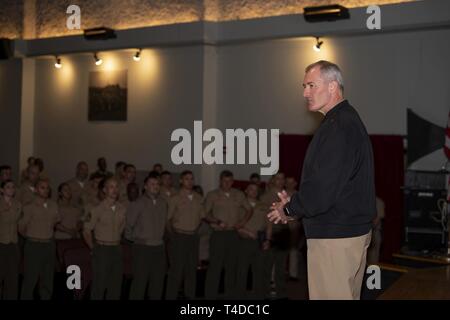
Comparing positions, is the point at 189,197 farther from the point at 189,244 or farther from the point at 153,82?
the point at 153,82

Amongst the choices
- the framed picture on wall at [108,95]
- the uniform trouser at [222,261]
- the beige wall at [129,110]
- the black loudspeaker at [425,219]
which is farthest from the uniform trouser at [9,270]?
the framed picture on wall at [108,95]

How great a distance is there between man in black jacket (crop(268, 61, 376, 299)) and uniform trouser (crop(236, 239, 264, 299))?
431cm

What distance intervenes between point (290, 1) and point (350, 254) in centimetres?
769

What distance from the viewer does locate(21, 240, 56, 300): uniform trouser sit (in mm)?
6461

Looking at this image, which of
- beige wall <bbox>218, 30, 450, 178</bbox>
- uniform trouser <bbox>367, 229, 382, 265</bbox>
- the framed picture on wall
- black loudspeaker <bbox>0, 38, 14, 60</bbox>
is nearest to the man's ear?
uniform trouser <bbox>367, 229, 382, 265</bbox>

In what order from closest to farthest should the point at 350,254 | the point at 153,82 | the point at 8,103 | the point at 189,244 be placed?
1. the point at 350,254
2. the point at 189,244
3. the point at 153,82
4. the point at 8,103

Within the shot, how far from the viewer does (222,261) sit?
23.3ft

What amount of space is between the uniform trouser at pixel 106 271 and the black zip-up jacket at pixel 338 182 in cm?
379

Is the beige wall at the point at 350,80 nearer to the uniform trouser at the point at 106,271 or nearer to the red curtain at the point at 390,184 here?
the red curtain at the point at 390,184

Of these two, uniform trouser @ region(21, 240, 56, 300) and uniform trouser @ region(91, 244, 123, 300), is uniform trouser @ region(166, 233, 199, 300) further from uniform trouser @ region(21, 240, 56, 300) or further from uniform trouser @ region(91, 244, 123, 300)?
uniform trouser @ region(21, 240, 56, 300)

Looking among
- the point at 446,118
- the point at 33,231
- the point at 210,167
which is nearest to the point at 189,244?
the point at 33,231

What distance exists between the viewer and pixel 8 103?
41.3ft

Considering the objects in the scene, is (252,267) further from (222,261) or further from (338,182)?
(338,182)

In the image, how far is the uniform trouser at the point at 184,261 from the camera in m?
6.82
